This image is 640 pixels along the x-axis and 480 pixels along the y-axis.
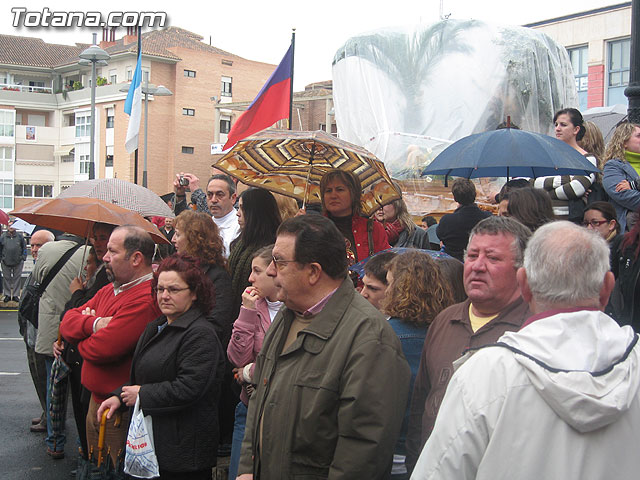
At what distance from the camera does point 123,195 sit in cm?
→ 638

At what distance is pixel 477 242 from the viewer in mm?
3453

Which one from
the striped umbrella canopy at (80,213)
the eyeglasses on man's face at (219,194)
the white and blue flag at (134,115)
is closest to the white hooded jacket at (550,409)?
the striped umbrella canopy at (80,213)

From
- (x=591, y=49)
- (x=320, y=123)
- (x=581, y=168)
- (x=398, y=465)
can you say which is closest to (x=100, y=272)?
(x=398, y=465)

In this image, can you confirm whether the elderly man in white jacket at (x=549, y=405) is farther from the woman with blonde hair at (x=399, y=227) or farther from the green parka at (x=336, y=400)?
the woman with blonde hair at (x=399, y=227)

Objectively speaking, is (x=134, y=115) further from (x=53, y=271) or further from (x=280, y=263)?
(x=280, y=263)

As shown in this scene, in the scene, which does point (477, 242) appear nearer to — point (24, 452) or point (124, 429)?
point (124, 429)

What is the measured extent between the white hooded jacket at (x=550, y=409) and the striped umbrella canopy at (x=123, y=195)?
4.58 meters

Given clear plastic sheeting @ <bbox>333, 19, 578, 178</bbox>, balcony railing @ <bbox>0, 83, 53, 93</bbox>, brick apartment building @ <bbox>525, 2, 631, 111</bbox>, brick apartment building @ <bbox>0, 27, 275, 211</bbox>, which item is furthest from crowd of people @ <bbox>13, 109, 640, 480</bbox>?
balcony railing @ <bbox>0, 83, 53, 93</bbox>

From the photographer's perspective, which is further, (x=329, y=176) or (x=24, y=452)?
(x=24, y=452)

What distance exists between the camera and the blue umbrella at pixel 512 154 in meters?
5.88

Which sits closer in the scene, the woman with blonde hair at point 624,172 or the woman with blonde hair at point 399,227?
the woman with blonde hair at point 624,172

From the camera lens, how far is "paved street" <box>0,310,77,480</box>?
6320mm

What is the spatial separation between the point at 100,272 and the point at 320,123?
4852 cm

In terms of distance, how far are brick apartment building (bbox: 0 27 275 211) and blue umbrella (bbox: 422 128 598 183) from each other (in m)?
50.7
